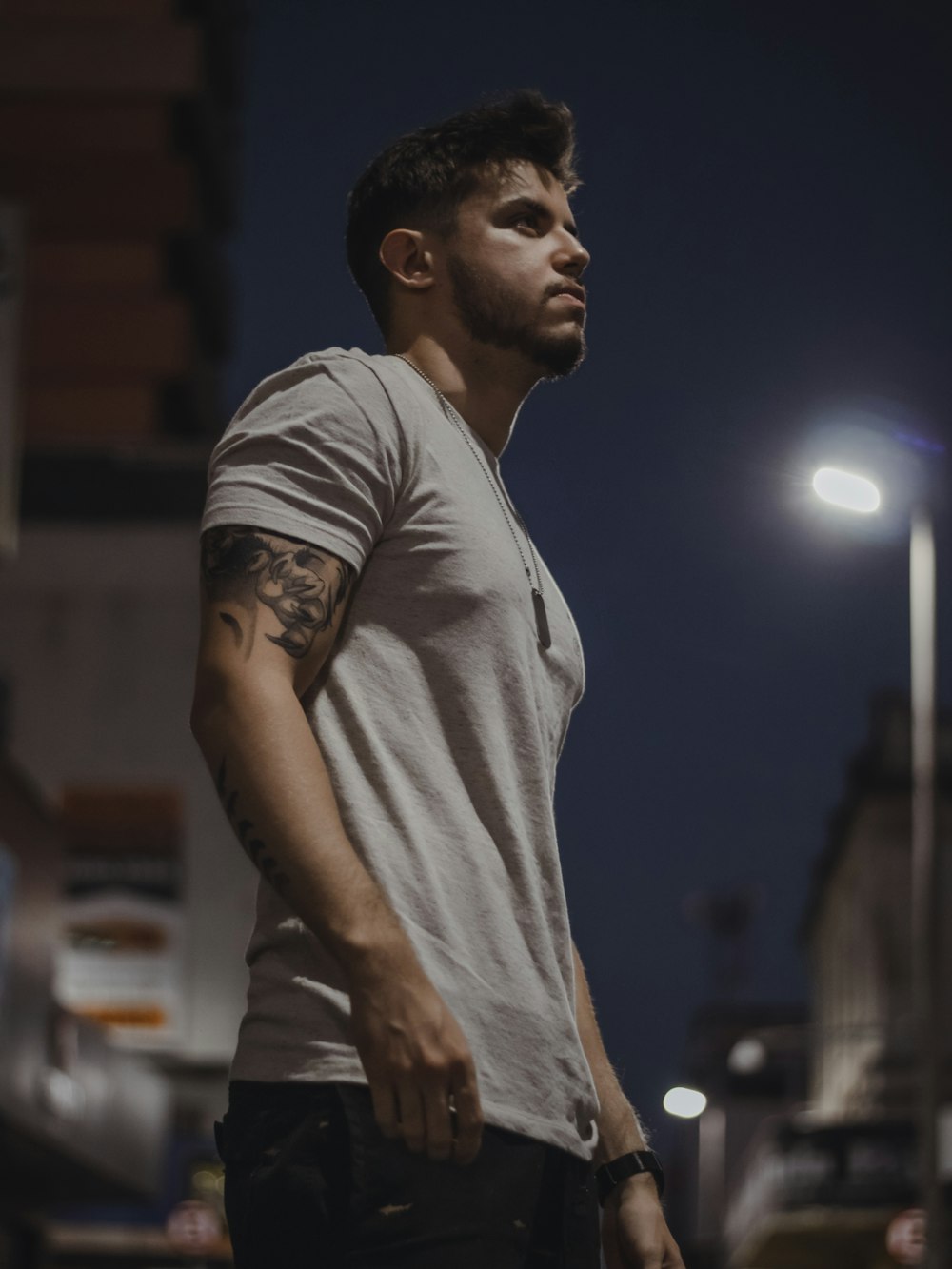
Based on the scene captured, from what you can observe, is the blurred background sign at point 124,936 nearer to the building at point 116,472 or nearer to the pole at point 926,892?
the building at point 116,472

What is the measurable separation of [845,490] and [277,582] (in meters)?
14.4

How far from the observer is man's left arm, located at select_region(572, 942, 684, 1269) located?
2.62m

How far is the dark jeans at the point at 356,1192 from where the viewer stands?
2.17 metres

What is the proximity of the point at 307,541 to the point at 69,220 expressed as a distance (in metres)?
27.9

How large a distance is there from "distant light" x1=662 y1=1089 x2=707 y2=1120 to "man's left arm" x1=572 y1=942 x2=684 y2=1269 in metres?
14.2

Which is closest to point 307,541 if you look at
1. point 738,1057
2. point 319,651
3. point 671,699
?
point 319,651

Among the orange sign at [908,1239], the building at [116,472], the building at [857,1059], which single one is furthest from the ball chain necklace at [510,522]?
the building at [857,1059]

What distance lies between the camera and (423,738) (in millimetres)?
2457

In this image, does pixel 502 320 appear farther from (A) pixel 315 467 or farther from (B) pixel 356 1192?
(B) pixel 356 1192

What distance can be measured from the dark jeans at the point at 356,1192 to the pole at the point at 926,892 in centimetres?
1584

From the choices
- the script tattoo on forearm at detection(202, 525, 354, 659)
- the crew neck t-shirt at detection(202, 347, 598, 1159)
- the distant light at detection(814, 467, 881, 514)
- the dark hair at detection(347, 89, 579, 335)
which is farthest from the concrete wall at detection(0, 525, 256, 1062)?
the script tattoo on forearm at detection(202, 525, 354, 659)

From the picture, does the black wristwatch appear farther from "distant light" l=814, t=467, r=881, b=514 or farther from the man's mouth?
"distant light" l=814, t=467, r=881, b=514

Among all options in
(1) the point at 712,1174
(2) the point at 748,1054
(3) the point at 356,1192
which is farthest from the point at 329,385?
(1) the point at 712,1174

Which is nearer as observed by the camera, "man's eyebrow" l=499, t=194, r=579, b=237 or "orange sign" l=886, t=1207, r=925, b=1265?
"man's eyebrow" l=499, t=194, r=579, b=237
